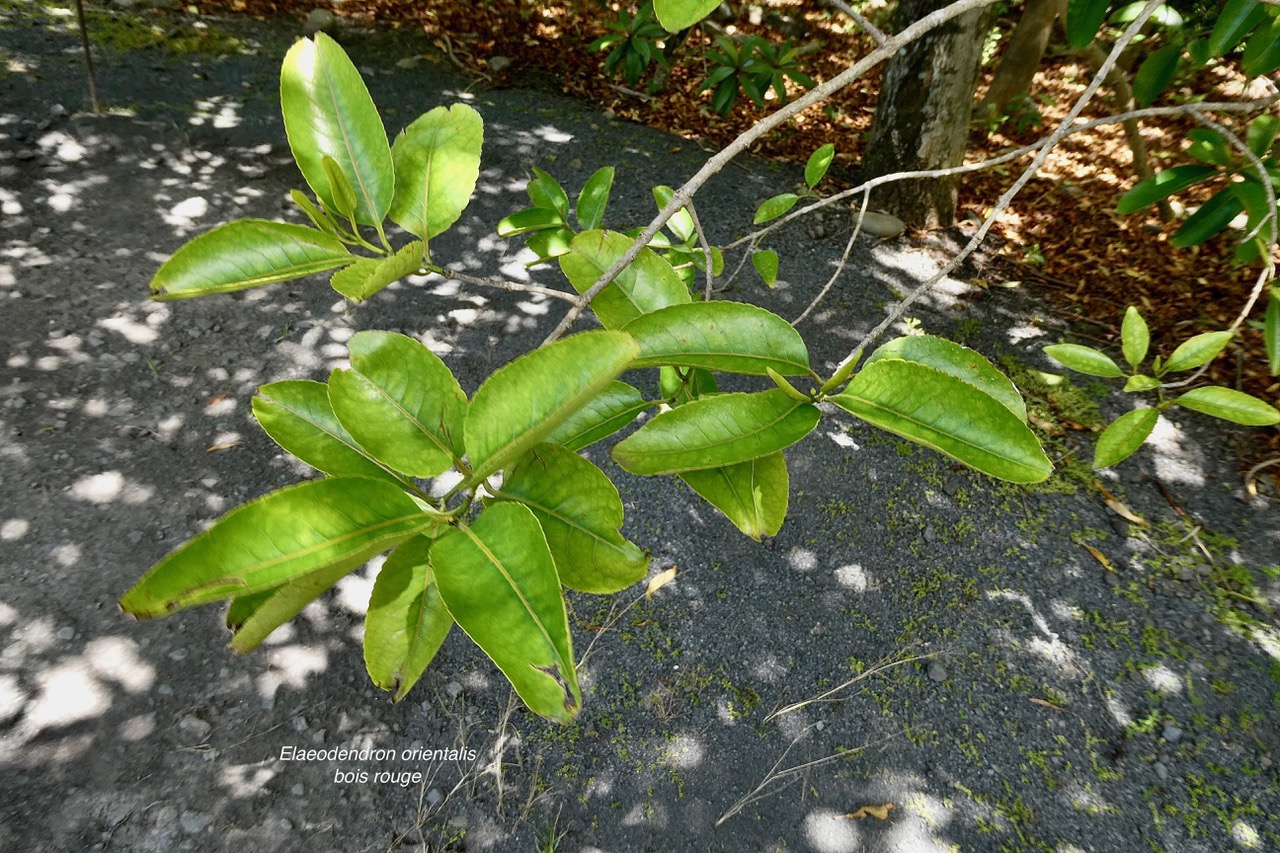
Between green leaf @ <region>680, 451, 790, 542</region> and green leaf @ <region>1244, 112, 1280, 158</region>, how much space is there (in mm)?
2384

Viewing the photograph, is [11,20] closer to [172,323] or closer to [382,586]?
[172,323]

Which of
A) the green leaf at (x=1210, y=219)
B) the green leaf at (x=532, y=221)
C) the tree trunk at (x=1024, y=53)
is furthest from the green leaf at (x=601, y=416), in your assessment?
the tree trunk at (x=1024, y=53)

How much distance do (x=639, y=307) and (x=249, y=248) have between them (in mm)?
486

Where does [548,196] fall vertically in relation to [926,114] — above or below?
above

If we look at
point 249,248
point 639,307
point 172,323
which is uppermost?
point 249,248

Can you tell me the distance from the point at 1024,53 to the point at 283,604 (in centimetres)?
646

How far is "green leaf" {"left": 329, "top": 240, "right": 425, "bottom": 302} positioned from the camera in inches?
29.4

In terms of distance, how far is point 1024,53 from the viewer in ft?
17.6

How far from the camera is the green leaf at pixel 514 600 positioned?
2.03 feet

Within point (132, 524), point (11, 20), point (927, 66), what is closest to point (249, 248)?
point (132, 524)

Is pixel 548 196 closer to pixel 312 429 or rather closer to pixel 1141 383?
pixel 312 429

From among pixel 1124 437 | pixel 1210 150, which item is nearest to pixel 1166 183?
pixel 1210 150

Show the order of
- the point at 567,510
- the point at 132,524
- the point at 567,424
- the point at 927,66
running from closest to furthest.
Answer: the point at 567,510 < the point at 567,424 < the point at 132,524 < the point at 927,66

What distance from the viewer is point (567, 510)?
770 millimetres
